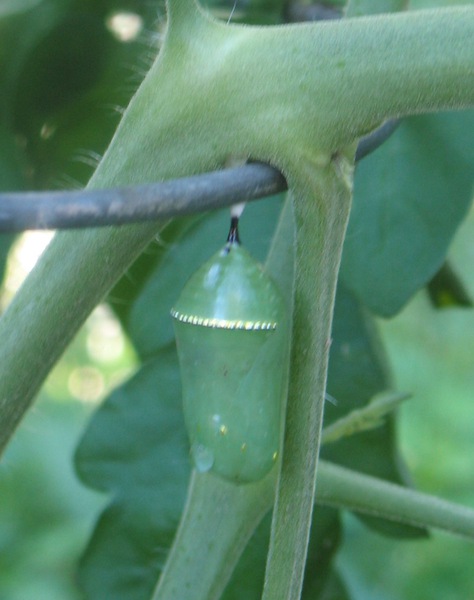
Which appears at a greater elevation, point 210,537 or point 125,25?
point 125,25

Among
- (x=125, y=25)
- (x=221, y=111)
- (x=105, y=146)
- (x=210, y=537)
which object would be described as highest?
(x=125, y=25)

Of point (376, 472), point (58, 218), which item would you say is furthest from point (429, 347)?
point (58, 218)

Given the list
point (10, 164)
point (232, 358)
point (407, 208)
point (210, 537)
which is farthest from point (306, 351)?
point (10, 164)

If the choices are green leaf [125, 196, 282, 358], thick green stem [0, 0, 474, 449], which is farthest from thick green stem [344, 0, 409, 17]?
green leaf [125, 196, 282, 358]

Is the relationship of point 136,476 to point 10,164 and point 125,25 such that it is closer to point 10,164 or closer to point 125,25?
point 10,164

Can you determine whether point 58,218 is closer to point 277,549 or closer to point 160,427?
point 277,549

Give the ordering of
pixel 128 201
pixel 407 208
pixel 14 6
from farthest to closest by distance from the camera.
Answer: pixel 14 6 < pixel 407 208 < pixel 128 201

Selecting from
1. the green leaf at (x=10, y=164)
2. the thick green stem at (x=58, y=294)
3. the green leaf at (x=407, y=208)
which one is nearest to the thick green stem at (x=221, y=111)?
the thick green stem at (x=58, y=294)

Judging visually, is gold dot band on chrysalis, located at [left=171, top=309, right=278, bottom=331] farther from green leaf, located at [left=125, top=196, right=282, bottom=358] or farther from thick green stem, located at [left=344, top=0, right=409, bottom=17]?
green leaf, located at [left=125, top=196, right=282, bottom=358]
